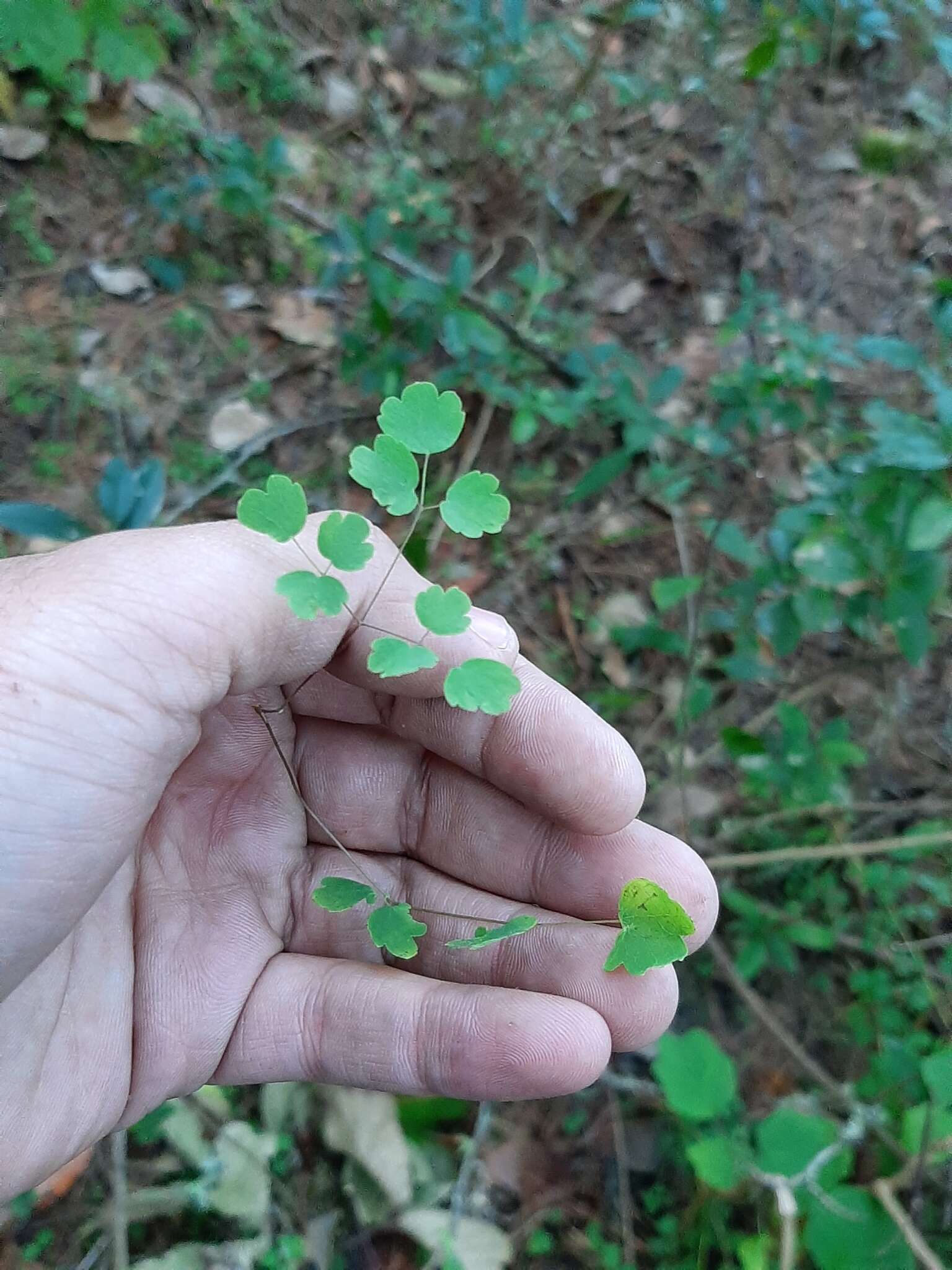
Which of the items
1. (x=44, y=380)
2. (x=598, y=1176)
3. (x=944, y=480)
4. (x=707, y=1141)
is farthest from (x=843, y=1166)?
(x=44, y=380)

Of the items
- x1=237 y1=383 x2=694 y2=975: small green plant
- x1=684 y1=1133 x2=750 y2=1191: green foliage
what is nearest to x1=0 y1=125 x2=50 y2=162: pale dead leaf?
x1=237 y1=383 x2=694 y2=975: small green plant

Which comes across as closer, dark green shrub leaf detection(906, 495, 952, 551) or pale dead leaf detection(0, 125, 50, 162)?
dark green shrub leaf detection(906, 495, 952, 551)

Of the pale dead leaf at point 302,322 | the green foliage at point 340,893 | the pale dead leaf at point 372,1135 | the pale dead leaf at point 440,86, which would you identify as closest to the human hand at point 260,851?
the green foliage at point 340,893

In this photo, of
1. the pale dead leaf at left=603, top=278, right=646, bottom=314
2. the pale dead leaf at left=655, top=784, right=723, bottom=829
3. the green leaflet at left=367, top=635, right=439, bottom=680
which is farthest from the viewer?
the pale dead leaf at left=603, top=278, right=646, bottom=314

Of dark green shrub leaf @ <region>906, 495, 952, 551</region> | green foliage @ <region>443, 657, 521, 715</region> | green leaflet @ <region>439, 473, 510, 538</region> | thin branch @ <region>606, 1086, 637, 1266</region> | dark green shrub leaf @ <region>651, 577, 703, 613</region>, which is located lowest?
thin branch @ <region>606, 1086, 637, 1266</region>

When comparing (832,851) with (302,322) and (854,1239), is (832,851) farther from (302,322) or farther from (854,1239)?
(302,322)

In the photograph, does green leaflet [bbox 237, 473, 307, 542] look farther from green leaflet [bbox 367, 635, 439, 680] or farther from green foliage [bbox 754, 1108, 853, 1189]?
green foliage [bbox 754, 1108, 853, 1189]

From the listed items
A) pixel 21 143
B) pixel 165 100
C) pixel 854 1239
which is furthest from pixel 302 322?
pixel 854 1239

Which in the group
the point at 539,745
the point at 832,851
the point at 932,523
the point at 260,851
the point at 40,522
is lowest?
the point at 260,851
